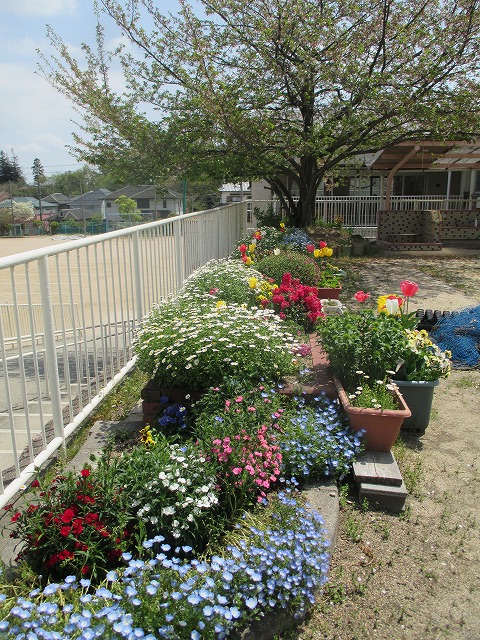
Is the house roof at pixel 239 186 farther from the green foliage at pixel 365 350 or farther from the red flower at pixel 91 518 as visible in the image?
the red flower at pixel 91 518

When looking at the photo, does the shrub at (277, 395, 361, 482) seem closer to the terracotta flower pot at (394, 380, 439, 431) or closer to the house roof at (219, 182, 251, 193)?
the terracotta flower pot at (394, 380, 439, 431)

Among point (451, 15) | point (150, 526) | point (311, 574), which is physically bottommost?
point (311, 574)

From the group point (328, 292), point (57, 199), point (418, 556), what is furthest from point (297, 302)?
point (57, 199)

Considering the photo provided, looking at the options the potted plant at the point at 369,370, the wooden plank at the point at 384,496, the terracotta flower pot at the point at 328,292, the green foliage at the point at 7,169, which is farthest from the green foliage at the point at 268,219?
the green foliage at the point at 7,169

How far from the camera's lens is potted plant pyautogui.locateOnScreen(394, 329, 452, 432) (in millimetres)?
3609

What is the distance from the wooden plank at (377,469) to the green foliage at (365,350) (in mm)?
531

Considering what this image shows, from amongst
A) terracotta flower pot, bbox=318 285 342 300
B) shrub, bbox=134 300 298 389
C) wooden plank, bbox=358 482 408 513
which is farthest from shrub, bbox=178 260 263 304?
wooden plank, bbox=358 482 408 513

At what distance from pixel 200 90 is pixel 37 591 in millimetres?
9999

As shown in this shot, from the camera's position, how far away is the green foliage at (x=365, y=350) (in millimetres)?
3438

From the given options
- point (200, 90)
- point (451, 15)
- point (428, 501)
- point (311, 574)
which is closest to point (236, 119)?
point (200, 90)

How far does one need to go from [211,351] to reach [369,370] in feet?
3.48

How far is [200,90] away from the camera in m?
10.2

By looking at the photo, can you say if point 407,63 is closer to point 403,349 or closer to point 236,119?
point 236,119

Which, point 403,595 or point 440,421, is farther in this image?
point 440,421
